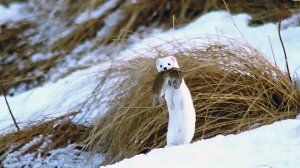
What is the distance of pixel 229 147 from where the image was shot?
5.82 ft

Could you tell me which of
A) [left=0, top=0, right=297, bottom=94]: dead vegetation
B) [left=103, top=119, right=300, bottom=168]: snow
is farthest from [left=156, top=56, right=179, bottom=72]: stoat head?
[left=0, top=0, right=297, bottom=94]: dead vegetation

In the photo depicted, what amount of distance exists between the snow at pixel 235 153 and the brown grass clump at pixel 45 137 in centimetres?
129

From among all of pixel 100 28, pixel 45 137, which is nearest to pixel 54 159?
pixel 45 137

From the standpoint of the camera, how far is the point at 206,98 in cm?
269

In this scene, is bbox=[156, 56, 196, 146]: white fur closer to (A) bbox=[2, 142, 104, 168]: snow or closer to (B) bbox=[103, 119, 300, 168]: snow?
(B) bbox=[103, 119, 300, 168]: snow

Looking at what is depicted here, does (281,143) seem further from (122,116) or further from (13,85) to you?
(13,85)

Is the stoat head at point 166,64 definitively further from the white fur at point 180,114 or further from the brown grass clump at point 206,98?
the brown grass clump at point 206,98

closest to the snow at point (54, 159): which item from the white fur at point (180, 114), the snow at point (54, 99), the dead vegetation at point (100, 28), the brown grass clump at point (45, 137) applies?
the brown grass clump at point (45, 137)

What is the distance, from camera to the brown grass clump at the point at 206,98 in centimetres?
271

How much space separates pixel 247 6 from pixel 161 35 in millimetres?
511

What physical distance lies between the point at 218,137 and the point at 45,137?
1.40 metres

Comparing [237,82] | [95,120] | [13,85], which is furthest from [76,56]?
[237,82]

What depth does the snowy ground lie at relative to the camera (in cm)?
168

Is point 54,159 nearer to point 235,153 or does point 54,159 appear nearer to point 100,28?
point 100,28
